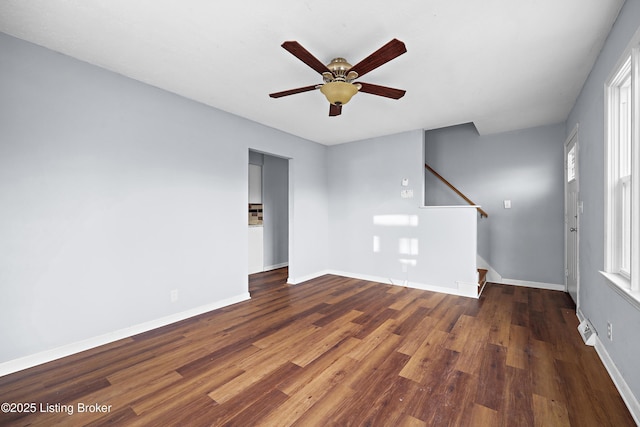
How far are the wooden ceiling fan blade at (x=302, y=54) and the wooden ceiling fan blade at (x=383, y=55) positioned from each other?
0.26m

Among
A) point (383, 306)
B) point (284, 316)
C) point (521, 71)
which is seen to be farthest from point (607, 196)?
point (284, 316)

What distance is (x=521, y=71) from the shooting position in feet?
8.27

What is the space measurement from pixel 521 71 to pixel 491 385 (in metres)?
2.69

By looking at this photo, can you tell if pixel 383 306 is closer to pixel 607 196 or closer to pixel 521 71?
pixel 607 196

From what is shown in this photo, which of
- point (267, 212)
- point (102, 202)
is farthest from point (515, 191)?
point (102, 202)

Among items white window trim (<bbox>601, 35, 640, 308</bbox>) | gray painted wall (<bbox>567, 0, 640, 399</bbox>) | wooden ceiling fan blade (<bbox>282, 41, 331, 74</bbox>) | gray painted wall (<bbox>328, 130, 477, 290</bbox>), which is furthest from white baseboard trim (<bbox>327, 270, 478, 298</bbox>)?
wooden ceiling fan blade (<bbox>282, 41, 331, 74</bbox>)

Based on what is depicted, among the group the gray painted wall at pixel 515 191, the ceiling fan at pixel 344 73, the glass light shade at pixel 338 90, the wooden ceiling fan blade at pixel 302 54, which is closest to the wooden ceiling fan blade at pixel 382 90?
the ceiling fan at pixel 344 73

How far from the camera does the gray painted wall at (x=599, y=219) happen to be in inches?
64.1

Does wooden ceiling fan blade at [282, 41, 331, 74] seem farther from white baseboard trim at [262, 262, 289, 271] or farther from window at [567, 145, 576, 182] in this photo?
white baseboard trim at [262, 262, 289, 271]

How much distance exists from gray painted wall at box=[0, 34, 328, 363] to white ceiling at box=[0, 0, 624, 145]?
1.01 feet

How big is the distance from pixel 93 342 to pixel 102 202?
4.11 ft

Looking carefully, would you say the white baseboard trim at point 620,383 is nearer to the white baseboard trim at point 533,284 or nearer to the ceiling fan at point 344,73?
the white baseboard trim at point 533,284

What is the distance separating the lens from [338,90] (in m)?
2.22

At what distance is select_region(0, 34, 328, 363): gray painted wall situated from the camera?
2072 mm
